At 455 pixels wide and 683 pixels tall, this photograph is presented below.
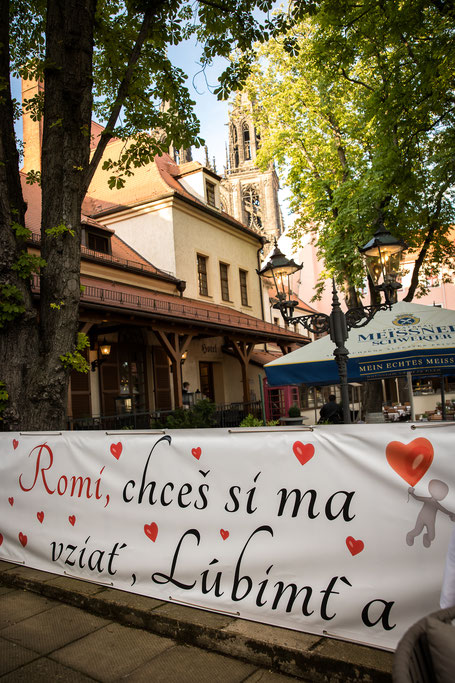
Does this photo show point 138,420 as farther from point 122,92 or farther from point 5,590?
point 5,590

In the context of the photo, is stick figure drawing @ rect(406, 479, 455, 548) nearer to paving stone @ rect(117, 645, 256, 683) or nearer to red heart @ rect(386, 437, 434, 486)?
red heart @ rect(386, 437, 434, 486)

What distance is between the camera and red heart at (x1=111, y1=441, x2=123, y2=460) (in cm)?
393

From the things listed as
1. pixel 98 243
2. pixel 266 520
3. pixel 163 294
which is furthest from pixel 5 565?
pixel 163 294

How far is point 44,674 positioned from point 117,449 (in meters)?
1.55

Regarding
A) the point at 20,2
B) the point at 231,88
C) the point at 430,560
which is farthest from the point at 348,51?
the point at 430,560

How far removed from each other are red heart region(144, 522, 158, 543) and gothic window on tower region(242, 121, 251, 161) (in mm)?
73518

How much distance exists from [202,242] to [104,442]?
61.4 ft

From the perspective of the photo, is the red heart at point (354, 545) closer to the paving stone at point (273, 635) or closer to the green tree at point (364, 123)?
the paving stone at point (273, 635)

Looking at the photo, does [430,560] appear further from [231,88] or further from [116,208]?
[116,208]

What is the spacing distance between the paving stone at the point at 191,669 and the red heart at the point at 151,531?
79 centimetres

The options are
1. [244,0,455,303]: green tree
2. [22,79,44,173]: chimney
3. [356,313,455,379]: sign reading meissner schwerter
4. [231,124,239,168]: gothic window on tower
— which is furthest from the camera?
[231,124,239,168]: gothic window on tower

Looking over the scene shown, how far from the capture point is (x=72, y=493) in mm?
4203

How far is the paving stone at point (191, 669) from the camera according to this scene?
270 centimetres

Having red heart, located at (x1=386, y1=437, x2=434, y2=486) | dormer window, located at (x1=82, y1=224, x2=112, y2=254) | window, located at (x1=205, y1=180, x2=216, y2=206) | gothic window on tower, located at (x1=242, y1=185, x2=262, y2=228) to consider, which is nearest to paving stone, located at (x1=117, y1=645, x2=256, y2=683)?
red heart, located at (x1=386, y1=437, x2=434, y2=486)
